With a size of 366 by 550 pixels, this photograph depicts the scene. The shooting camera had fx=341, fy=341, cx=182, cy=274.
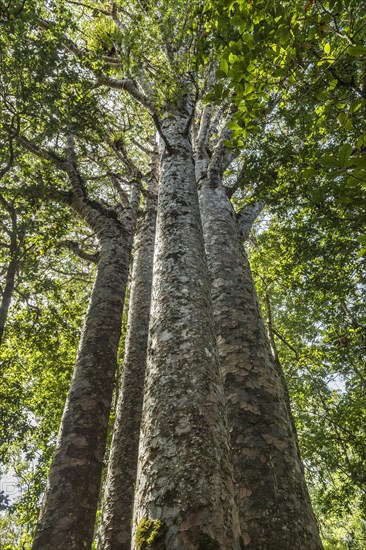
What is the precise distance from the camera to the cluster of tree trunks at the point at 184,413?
5.47 feet

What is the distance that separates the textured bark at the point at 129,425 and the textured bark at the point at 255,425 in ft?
7.30

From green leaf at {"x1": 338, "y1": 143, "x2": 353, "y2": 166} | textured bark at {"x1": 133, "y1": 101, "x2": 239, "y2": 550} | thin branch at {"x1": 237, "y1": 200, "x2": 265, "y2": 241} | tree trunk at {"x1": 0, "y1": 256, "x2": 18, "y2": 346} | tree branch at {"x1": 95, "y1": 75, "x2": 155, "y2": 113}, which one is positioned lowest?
textured bark at {"x1": 133, "y1": 101, "x2": 239, "y2": 550}

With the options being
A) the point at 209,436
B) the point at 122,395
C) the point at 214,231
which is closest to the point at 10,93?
the point at 214,231

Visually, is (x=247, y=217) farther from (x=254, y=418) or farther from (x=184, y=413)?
(x=184, y=413)

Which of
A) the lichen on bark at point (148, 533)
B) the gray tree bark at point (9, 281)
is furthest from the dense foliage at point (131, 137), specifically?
the lichen on bark at point (148, 533)

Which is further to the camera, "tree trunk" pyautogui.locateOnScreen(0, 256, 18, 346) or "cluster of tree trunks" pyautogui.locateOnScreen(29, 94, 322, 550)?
"tree trunk" pyautogui.locateOnScreen(0, 256, 18, 346)

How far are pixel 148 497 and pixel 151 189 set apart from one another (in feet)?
30.2

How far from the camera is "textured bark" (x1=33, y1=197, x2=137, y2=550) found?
3479 mm

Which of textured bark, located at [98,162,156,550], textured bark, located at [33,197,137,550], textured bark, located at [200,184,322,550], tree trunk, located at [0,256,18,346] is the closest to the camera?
textured bark, located at [200,184,322,550]

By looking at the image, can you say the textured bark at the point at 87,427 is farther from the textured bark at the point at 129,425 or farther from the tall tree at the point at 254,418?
the tall tree at the point at 254,418

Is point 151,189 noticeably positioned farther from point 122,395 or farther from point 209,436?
point 209,436

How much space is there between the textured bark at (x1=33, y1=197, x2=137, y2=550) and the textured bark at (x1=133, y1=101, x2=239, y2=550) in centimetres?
233

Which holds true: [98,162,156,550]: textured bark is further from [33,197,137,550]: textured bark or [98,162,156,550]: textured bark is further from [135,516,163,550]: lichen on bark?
[135,516,163,550]: lichen on bark

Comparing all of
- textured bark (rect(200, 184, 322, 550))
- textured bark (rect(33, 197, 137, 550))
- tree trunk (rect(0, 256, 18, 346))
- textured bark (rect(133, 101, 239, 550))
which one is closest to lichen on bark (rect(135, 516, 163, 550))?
textured bark (rect(133, 101, 239, 550))
